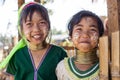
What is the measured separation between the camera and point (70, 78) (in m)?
2.17

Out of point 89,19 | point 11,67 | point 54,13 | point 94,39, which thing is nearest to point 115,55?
point 94,39

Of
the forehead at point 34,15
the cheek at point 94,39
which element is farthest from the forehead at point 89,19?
the forehead at point 34,15

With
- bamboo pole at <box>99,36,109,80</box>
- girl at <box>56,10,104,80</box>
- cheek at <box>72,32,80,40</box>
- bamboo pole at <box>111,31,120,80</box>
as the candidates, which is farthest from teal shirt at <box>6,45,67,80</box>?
bamboo pole at <box>111,31,120,80</box>

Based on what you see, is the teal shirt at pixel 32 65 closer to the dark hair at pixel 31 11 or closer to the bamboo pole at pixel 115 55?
the dark hair at pixel 31 11

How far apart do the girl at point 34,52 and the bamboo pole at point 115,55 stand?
3.00 feet

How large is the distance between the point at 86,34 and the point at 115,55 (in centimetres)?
48

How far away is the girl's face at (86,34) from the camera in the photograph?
2148 mm

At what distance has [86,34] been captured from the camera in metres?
2.15

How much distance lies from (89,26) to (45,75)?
64cm

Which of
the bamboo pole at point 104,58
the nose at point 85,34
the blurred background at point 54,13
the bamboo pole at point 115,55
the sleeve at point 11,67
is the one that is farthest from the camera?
the blurred background at point 54,13

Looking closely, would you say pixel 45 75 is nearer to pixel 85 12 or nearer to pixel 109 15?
pixel 85 12

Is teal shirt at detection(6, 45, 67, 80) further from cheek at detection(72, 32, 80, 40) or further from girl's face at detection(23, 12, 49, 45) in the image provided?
cheek at detection(72, 32, 80, 40)

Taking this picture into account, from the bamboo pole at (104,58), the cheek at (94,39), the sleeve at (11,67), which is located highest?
the cheek at (94,39)

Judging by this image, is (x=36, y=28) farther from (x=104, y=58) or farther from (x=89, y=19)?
(x=104, y=58)
